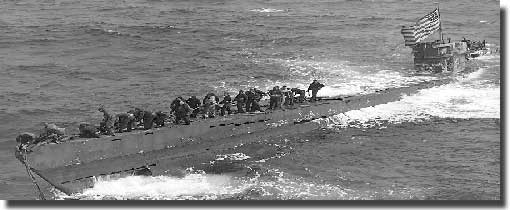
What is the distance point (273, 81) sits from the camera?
57.1 metres

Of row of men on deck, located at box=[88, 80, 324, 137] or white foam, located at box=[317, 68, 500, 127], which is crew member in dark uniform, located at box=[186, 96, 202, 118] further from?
white foam, located at box=[317, 68, 500, 127]

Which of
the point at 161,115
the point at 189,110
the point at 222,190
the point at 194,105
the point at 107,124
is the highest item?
the point at 194,105

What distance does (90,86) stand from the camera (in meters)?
54.3

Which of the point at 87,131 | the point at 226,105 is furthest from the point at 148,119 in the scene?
the point at 226,105

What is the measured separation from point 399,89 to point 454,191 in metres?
18.1

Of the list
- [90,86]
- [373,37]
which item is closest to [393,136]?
[90,86]

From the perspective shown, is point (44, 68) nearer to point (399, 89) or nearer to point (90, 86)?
point (90, 86)

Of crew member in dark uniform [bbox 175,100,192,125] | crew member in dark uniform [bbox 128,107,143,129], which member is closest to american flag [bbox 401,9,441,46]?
crew member in dark uniform [bbox 175,100,192,125]

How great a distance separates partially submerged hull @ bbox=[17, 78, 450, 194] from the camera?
107 ft

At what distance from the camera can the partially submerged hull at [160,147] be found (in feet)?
107

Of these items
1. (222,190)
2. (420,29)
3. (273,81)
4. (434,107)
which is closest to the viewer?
(222,190)

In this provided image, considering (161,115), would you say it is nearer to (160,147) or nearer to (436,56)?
(160,147)

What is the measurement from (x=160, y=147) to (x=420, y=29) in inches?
1091

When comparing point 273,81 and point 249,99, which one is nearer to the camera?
point 249,99
